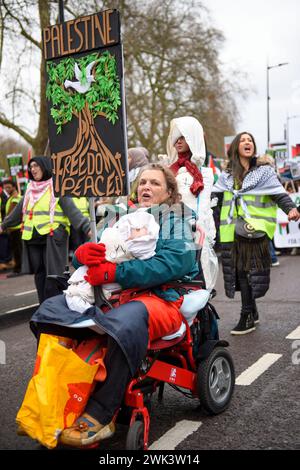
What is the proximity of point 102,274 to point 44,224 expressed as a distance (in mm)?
3148

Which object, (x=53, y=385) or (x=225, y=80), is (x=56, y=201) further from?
(x=225, y=80)

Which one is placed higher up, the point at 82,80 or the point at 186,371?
the point at 82,80

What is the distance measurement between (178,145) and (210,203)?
1.65 feet

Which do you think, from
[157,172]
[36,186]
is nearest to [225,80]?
[36,186]

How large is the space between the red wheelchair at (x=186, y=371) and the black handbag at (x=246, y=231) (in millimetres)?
1927

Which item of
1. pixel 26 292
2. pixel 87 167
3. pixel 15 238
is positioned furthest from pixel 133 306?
pixel 15 238

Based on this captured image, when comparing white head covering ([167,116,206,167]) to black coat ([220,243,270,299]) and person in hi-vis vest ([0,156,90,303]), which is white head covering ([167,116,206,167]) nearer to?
black coat ([220,243,270,299])

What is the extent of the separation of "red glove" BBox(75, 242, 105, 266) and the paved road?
99 centimetres

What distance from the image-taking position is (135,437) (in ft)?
9.97

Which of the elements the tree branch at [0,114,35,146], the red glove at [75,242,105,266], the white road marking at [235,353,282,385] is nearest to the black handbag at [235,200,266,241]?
the white road marking at [235,353,282,385]

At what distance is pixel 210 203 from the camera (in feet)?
15.7

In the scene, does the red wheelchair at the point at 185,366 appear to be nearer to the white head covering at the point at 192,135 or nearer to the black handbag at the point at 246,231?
the white head covering at the point at 192,135

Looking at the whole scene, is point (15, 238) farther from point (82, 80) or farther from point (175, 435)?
point (175, 435)

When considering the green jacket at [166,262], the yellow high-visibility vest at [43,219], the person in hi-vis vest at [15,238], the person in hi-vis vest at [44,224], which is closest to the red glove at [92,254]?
the green jacket at [166,262]
